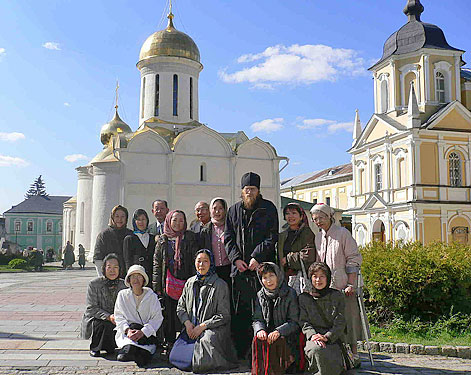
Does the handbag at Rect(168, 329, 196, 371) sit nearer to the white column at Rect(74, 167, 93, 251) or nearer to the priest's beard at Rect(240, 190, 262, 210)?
the priest's beard at Rect(240, 190, 262, 210)

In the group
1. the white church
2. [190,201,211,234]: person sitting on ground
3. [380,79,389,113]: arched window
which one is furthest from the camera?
[380,79,389,113]: arched window

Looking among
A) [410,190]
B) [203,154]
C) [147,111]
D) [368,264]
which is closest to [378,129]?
[410,190]

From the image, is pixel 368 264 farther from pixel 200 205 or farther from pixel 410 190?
pixel 410 190

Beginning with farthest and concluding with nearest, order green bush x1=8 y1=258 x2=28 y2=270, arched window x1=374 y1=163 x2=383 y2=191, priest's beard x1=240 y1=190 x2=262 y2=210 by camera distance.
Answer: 1. arched window x1=374 y1=163 x2=383 y2=191
2. green bush x1=8 y1=258 x2=28 y2=270
3. priest's beard x1=240 y1=190 x2=262 y2=210

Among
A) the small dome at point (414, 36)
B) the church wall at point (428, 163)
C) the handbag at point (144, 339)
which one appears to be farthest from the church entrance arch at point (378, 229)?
the handbag at point (144, 339)

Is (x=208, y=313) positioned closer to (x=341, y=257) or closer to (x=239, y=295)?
(x=239, y=295)

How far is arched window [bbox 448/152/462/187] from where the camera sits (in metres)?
28.4

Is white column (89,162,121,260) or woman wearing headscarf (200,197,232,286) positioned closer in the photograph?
woman wearing headscarf (200,197,232,286)

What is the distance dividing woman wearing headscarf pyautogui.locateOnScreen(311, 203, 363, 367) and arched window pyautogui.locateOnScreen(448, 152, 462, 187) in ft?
82.7

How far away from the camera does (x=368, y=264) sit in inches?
310

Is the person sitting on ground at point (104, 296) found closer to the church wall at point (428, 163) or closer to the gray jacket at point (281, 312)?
the gray jacket at point (281, 312)

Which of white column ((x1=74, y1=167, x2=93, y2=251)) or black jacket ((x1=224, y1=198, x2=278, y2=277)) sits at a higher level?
white column ((x1=74, y1=167, x2=93, y2=251))

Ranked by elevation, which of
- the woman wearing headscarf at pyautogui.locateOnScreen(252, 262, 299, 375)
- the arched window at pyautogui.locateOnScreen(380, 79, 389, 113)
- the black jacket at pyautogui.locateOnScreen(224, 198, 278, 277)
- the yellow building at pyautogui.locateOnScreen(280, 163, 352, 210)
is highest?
the arched window at pyautogui.locateOnScreen(380, 79, 389, 113)

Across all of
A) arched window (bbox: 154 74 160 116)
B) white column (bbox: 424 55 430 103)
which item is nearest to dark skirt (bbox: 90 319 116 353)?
arched window (bbox: 154 74 160 116)
